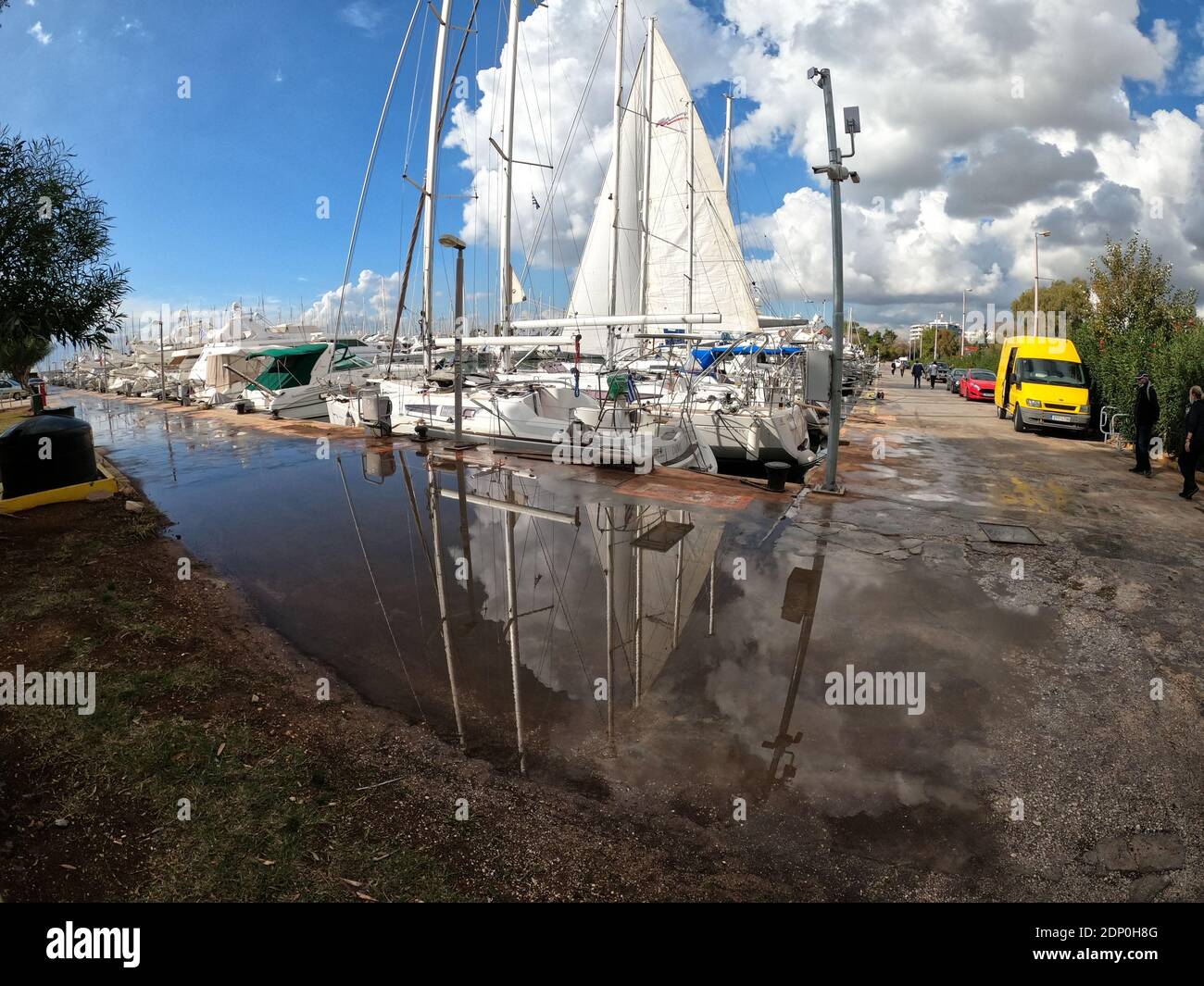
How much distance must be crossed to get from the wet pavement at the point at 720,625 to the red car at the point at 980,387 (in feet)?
76.7

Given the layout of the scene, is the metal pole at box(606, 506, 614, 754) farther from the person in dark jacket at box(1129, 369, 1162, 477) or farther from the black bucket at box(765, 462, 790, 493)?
the person in dark jacket at box(1129, 369, 1162, 477)

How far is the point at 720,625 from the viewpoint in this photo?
597cm

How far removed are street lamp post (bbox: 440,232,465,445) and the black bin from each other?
6579 millimetres

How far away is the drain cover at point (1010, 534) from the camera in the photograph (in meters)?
8.64

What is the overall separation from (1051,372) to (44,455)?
2404 centimetres

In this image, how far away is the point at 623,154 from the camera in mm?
23797

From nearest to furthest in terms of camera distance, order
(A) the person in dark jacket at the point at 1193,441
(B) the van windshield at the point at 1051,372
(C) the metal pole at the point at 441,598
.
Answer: (C) the metal pole at the point at 441,598 → (A) the person in dark jacket at the point at 1193,441 → (B) the van windshield at the point at 1051,372

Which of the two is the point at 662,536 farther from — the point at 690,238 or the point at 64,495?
the point at 690,238

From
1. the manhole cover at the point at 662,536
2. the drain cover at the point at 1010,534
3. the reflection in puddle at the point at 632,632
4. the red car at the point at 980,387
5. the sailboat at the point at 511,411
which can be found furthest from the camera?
the red car at the point at 980,387

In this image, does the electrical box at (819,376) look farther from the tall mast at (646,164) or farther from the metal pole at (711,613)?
the tall mast at (646,164)

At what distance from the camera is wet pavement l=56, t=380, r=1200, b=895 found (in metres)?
3.89

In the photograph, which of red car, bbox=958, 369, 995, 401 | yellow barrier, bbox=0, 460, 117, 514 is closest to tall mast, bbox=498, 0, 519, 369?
yellow barrier, bbox=0, 460, 117, 514

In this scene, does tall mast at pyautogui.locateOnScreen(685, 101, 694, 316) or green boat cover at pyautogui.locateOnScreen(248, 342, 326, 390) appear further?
green boat cover at pyautogui.locateOnScreen(248, 342, 326, 390)

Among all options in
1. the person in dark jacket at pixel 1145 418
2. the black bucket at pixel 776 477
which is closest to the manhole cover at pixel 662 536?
the black bucket at pixel 776 477
